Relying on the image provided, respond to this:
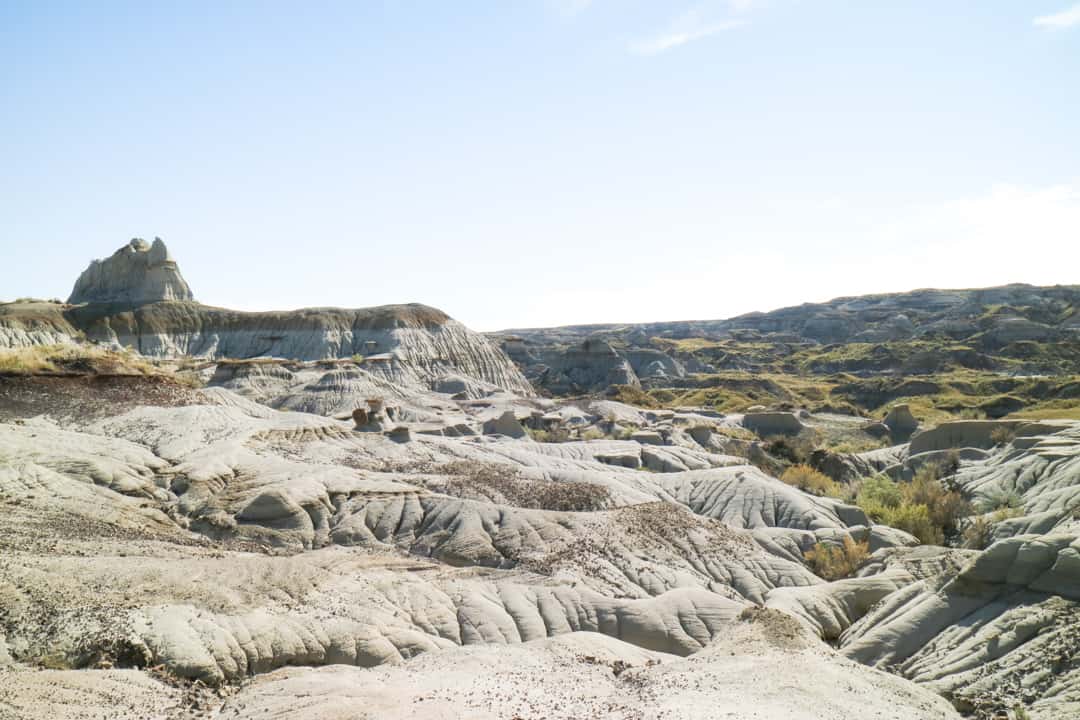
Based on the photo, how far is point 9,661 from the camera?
11.5 metres

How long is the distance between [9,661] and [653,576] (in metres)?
16.2

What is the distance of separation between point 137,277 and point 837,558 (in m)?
98.3

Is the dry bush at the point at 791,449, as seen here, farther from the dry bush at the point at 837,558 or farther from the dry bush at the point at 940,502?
Answer: the dry bush at the point at 837,558

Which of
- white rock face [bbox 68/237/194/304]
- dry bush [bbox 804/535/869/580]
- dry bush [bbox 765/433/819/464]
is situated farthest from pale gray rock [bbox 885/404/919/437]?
white rock face [bbox 68/237/194/304]

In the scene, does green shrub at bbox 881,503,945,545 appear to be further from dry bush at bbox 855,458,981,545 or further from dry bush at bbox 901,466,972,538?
dry bush at bbox 901,466,972,538

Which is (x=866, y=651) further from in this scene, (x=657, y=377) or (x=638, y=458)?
(x=657, y=377)

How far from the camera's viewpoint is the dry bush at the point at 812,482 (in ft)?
125

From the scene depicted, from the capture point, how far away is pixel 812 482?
1540 inches

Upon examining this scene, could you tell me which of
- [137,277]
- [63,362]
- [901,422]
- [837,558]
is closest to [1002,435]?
[901,422]

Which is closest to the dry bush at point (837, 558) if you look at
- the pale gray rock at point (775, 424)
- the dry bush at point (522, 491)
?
the dry bush at point (522, 491)

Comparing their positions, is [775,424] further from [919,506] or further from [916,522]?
[916,522]

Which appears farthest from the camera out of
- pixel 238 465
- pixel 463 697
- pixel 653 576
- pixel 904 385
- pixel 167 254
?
pixel 167 254

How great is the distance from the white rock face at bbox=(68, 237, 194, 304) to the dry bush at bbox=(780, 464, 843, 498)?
85.1 metres

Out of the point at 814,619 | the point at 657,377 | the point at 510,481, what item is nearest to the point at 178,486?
the point at 510,481
